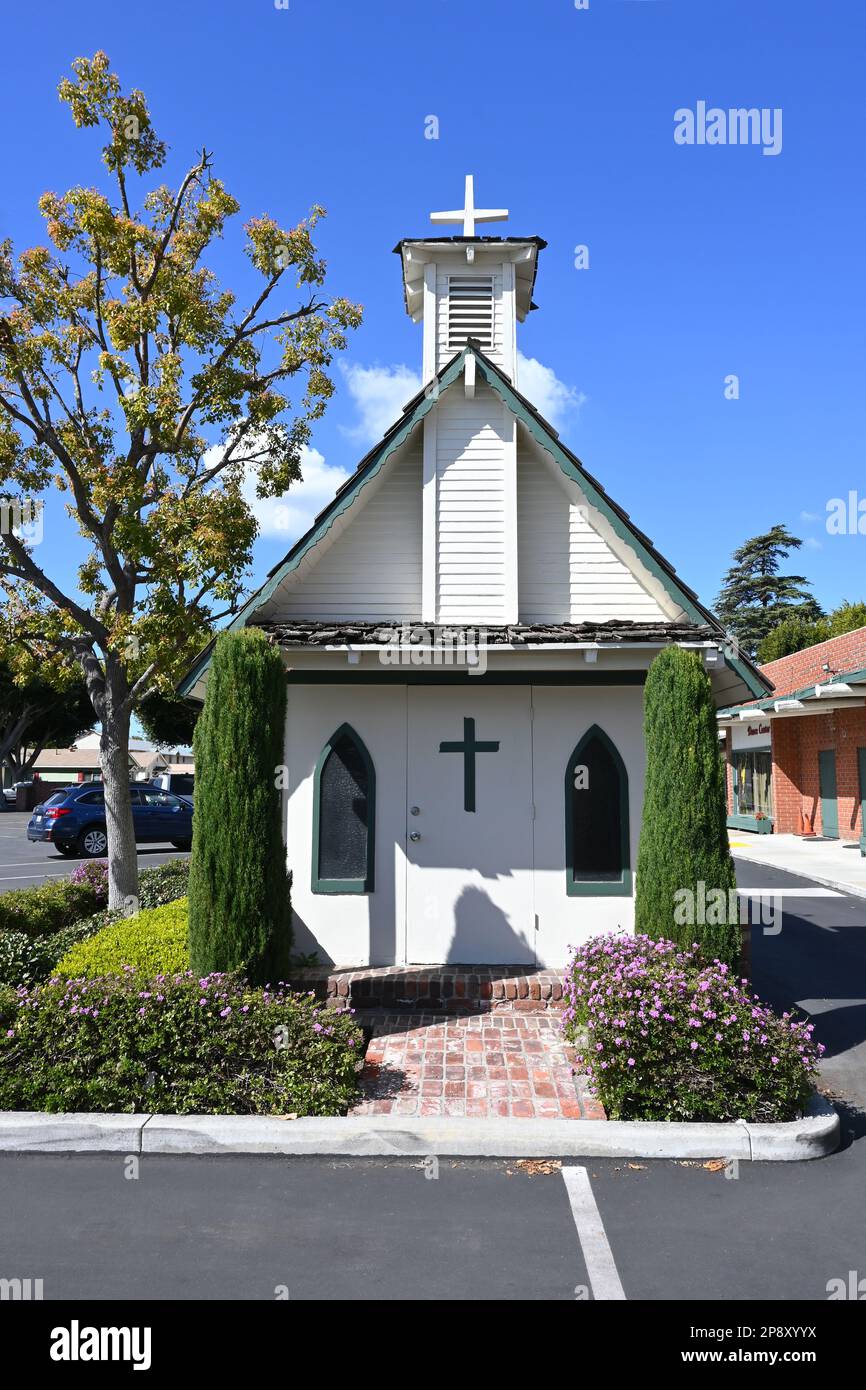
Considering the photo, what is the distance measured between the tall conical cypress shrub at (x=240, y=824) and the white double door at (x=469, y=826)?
1.84m

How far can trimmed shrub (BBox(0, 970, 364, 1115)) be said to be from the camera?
577 cm

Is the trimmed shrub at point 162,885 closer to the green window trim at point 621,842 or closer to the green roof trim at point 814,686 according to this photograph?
the green window trim at point 621,842

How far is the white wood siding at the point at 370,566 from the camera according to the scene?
920 centimetres

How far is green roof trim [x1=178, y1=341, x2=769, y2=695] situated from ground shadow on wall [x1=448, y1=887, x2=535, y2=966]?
3406 mm

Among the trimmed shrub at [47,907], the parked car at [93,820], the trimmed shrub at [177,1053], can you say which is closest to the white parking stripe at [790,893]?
the trimmed shrub at [47,907]

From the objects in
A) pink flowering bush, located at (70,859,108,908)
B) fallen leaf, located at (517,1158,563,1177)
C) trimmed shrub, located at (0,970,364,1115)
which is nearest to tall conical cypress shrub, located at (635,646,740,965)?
fallen leaf, located at (517,1158,563,1177)

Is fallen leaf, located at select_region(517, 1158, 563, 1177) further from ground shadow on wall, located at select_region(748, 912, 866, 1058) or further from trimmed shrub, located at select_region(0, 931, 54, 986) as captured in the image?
trimmed shrub, located at select_region(0, 931, 54, 986)

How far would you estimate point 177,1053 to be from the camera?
5.93m

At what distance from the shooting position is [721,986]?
6234mm

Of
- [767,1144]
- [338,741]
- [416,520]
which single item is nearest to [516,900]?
[338,741]

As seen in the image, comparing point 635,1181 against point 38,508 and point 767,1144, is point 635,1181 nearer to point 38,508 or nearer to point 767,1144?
point 767,1144

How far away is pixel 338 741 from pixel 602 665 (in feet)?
9.13

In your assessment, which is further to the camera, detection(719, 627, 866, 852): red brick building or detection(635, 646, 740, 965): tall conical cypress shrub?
detection(719, 627, 866, 852): red brick building

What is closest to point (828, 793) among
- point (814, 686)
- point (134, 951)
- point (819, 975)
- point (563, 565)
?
point (814, 686)
